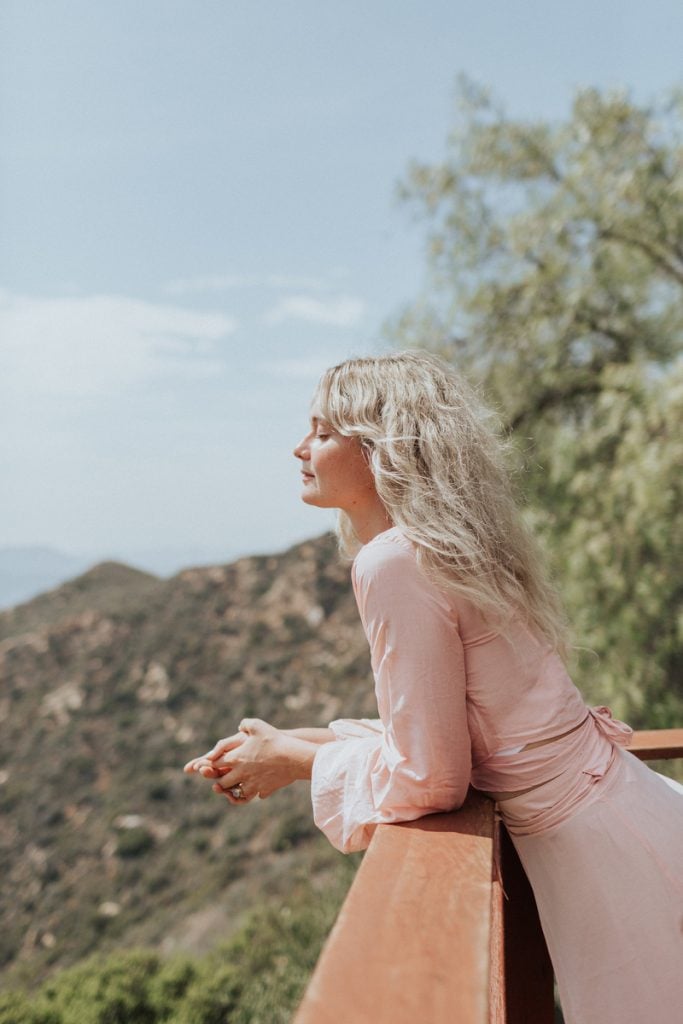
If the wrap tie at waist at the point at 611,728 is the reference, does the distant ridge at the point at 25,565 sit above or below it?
above

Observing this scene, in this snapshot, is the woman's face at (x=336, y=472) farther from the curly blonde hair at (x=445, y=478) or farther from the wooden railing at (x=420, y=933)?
the wooden railing at (x=420, y=933)

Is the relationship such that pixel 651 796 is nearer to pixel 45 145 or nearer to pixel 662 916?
pixel 662 916

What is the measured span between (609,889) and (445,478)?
0.53 m

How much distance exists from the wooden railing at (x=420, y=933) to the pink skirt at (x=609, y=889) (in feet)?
0.24

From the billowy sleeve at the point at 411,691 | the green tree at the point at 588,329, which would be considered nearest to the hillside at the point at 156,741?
the green tree at the point at 588,329

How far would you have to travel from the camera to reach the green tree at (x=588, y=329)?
498cm

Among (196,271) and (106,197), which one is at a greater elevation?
(196,271)

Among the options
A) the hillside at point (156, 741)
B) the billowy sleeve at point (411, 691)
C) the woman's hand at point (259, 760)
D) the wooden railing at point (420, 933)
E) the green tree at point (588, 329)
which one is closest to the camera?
the wooden railing at point (420, 933)

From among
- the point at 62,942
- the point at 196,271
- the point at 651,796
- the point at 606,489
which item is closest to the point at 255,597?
the point at 62,942

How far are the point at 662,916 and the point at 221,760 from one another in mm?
582

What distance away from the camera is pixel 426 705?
1.03 metres

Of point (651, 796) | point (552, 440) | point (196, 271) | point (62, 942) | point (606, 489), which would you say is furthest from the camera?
point (196, 271)

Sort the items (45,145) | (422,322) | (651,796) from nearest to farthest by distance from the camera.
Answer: (651,796) → (422,322) → (45,145)

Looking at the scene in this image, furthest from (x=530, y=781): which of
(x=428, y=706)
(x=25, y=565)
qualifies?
(x=25, y=565)
